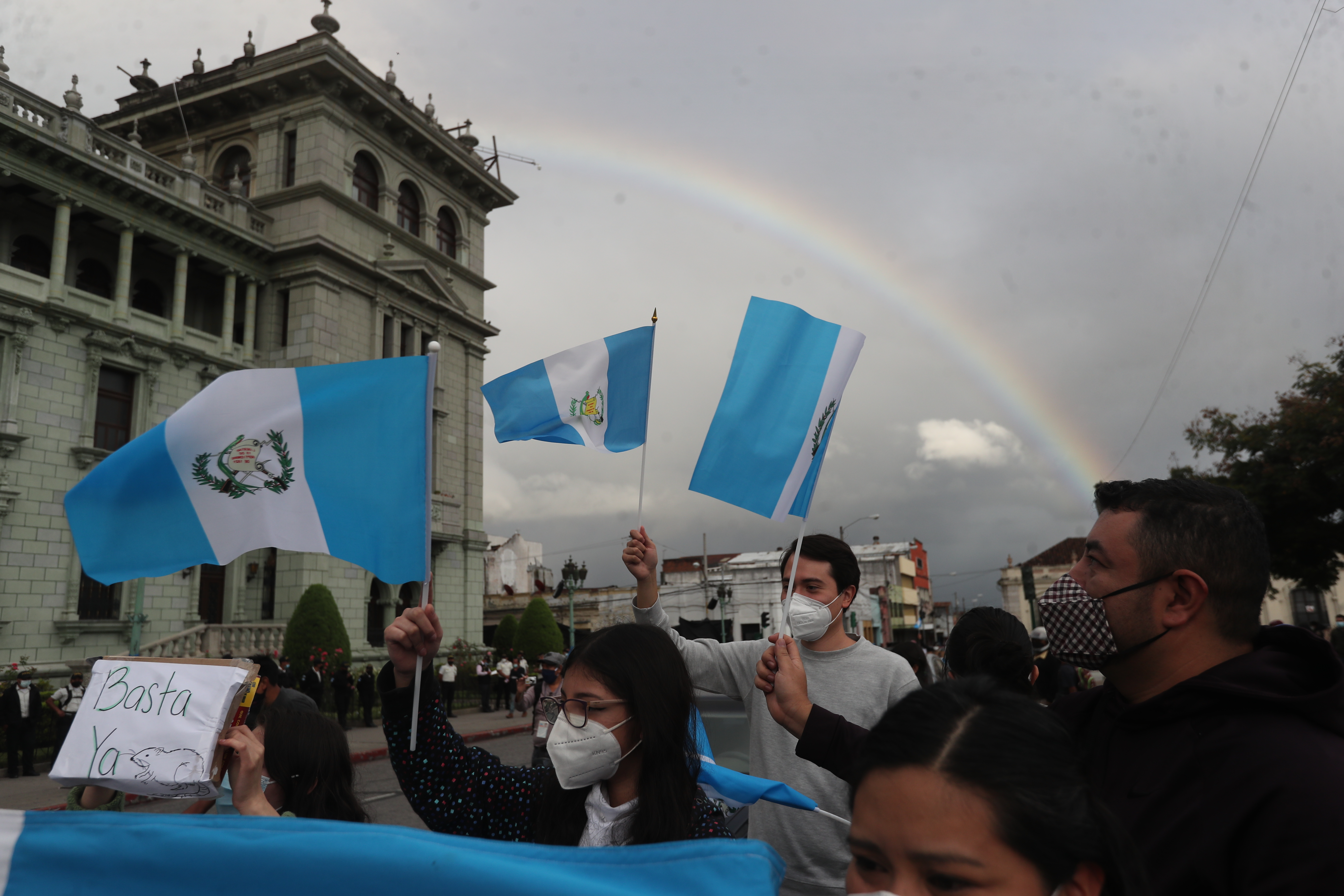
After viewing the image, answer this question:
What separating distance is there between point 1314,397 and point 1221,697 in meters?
23.3

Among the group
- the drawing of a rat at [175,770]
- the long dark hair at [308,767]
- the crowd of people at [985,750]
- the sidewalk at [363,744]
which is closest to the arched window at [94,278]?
the sidewalk at [363,744]

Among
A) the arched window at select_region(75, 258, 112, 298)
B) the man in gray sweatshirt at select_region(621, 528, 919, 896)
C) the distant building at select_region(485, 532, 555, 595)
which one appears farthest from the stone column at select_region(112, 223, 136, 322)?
the distant building at select_region(485, 532, 555, 595)

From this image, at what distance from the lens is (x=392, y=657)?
2.53m

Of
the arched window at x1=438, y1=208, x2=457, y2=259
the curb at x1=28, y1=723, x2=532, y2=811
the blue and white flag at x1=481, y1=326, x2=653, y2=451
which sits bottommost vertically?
the curb at x1=28, y1=723, x2=532, y2=811

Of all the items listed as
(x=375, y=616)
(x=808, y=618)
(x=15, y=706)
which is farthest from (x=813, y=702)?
(x=375, y=616)

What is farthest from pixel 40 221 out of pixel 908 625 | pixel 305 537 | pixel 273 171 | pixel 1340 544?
pixel 908 625

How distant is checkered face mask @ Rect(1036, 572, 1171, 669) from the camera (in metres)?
2.12

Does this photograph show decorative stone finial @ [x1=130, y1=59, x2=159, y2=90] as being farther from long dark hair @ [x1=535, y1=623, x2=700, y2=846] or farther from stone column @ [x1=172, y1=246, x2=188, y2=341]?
long dark hair @ [x1=535, y1=623, x2=700, y2=846]

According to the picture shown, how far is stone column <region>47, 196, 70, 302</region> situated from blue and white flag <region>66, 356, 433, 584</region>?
22523 millimetres

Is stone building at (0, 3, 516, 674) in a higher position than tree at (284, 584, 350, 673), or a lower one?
higher

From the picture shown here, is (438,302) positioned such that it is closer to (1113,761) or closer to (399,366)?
(399,366)

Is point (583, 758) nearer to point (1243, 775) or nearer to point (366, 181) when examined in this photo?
point (1243, 775)

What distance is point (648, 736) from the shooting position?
93.0 inches

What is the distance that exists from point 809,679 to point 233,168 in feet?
107
